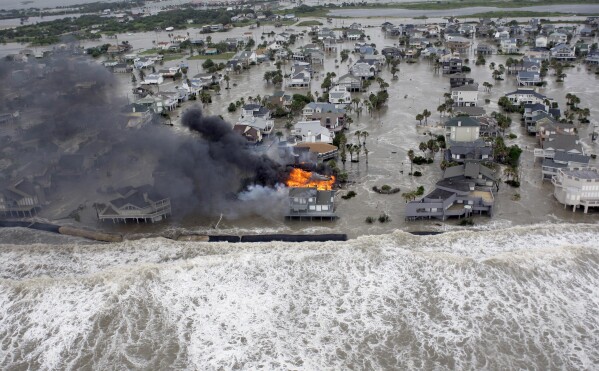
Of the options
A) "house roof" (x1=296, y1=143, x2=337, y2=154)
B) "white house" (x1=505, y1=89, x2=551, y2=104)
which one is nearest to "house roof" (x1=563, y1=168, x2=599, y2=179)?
"house roof" (x1=296, y1=143, x2=337, y2=154)

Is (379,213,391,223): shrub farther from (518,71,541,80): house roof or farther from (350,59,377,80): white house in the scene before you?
(518,71,541,80): house roof

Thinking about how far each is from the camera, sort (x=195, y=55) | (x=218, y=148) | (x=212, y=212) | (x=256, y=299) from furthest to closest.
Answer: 1. (x=195, y=55)
2. (x=218, y=148)
3. (x=212, y=212)
4. (x=256, y=299)

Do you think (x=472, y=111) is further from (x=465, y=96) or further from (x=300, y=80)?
(x=300, y=80)

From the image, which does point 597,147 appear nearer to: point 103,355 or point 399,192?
point 399,192

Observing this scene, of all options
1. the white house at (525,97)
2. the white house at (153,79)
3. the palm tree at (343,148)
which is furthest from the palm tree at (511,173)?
the white house at (153,79)

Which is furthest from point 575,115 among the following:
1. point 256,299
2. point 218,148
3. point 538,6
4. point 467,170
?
point 538,6

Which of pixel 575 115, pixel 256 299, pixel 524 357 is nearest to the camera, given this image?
pixel 524 357

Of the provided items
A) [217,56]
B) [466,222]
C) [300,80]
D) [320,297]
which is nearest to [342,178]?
[466,222]
